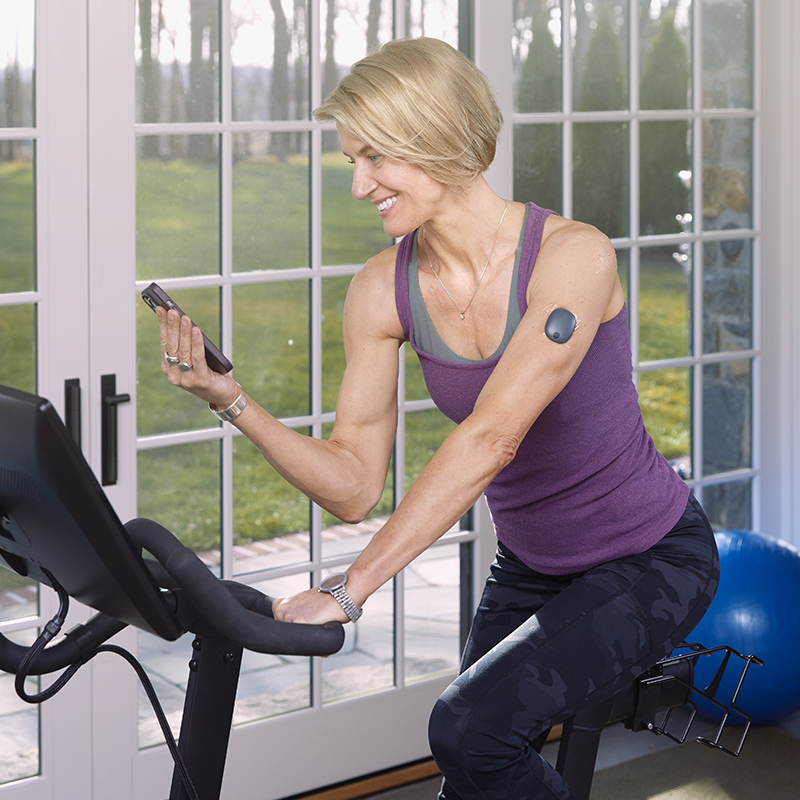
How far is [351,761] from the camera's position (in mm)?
2770

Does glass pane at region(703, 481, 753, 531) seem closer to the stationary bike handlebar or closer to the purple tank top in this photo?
the purple tank top

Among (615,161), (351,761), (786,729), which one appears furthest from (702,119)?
(351,761)

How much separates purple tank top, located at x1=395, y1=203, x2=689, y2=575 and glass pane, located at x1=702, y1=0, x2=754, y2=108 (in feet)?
6.22

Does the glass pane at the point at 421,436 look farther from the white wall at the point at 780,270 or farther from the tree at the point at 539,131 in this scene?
the white wall at the point at 780,270

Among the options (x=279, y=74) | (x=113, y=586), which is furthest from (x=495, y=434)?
(x=279, y=74)

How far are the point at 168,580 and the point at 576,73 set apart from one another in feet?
7.27

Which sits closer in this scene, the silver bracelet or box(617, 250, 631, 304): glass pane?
the silver bracelet

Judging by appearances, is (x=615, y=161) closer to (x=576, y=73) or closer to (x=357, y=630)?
(x=576, y=73)

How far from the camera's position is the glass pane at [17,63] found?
2191 millimetres

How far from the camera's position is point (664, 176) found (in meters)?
3.26

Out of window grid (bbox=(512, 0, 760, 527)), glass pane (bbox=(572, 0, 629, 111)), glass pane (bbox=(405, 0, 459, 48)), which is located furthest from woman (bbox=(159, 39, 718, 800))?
glass pane (bbox=(572, 0, 629, 111))

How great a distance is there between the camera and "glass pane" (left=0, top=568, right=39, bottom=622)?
92.1 inches

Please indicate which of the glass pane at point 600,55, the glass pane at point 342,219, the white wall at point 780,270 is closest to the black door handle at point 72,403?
the glass pane at point 342,219

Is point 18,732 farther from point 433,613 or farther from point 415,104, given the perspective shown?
point 415,104
